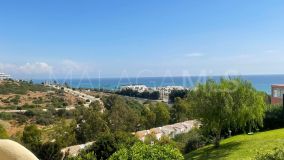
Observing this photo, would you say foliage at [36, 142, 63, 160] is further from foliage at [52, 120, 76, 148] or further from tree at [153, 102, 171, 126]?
tree at [153, 102, 171, 126]

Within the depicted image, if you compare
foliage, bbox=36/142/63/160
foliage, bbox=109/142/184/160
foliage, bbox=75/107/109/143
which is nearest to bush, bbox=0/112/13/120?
foliage, bbox=75/107/109/143

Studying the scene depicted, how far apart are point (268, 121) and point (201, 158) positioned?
8183 millimetres

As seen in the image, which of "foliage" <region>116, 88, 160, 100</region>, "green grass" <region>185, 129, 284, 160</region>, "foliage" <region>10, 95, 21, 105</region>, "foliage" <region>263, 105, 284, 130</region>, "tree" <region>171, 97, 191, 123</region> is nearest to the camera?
"green grass" <region>185, 129, 284, 160</region>

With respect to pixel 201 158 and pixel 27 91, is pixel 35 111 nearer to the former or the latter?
pixel 27 91

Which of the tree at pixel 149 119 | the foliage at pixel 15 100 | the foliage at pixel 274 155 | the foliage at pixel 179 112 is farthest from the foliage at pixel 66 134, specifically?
the foliage at pixel 15 100

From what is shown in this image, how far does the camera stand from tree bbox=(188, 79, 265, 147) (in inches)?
645

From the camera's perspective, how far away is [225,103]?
16.2 m

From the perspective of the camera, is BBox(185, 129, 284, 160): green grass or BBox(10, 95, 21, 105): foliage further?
BBox(10, 95, 21, 105): foliage

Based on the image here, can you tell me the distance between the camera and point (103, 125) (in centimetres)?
2941

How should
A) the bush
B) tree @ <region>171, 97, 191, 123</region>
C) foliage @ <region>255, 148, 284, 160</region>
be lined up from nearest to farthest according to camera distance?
foliage @ <region>255, 148, 284, 160</region> < tree @ <region>171, 97, 191, 123</region> < the bush

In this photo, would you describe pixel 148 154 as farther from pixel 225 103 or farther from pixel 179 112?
pixel 179 112

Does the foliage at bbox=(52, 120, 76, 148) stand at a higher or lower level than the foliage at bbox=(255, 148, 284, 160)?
lower

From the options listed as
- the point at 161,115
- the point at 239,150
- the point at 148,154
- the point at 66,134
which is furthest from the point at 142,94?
the point at 148,154

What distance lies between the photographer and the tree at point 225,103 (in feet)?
53.7
